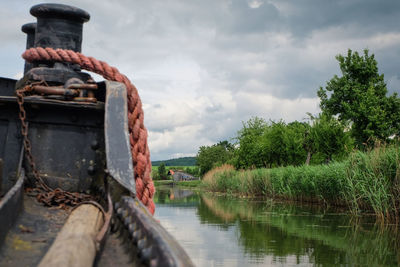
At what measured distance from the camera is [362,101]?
28.5 meters

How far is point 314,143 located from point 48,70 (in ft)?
73.3

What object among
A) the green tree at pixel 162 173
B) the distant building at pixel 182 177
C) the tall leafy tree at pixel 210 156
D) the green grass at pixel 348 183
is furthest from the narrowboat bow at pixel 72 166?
the green tree at pixel 162 173

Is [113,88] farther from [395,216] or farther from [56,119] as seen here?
[395,216]

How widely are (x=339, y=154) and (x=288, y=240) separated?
15.8 metres

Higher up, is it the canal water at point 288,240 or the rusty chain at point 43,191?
the rusty chain at point 43,191

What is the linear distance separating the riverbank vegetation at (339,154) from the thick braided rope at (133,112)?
26.6 feet

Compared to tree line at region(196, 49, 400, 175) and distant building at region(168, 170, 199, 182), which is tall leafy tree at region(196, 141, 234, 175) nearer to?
distant building at region(168, 170, 199, 182)

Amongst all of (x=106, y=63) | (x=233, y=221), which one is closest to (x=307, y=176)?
(x=233, y=221)

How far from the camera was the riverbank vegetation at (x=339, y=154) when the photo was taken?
1026cm

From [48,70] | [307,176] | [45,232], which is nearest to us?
[45,232]

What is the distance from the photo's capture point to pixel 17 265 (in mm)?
1642

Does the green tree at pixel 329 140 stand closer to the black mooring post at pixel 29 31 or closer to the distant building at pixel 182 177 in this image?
the black mooring post at pixel 29 31

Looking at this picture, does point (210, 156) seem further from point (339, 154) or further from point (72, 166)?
point (72, 166)

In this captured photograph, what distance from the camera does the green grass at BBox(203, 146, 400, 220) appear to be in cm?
980
